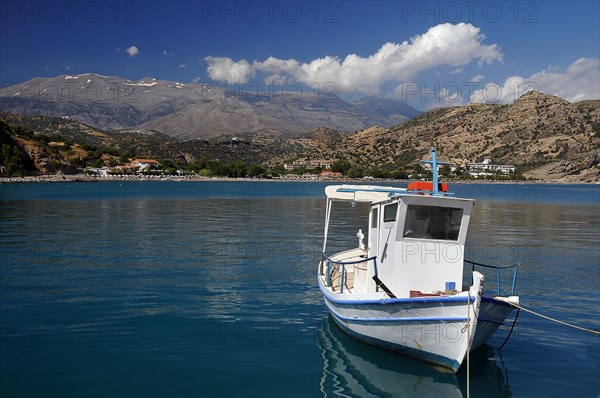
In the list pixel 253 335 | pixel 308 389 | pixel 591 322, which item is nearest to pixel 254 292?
pixel 253 335

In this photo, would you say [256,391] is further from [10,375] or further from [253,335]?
[10,375]

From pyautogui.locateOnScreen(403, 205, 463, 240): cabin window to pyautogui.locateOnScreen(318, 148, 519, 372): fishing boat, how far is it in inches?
0.9

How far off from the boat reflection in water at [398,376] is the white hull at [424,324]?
29cm

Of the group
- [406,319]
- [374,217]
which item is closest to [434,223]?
[374,217]

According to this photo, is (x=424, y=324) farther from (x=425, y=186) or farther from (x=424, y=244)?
(x=425, y=186)

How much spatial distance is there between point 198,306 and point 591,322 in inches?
498

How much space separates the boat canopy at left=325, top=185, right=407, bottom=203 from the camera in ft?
48.4

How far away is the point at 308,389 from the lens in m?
11.6

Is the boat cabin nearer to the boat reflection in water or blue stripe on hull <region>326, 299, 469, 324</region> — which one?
blue stripe on hull <region>326, 299, 469, 324</region>

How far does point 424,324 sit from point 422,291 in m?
1.54

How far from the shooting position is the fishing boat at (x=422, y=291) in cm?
1141

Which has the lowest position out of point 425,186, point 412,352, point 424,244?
point 412,352

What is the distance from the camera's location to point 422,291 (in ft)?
43.0

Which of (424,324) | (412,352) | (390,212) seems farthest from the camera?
(390,212)
